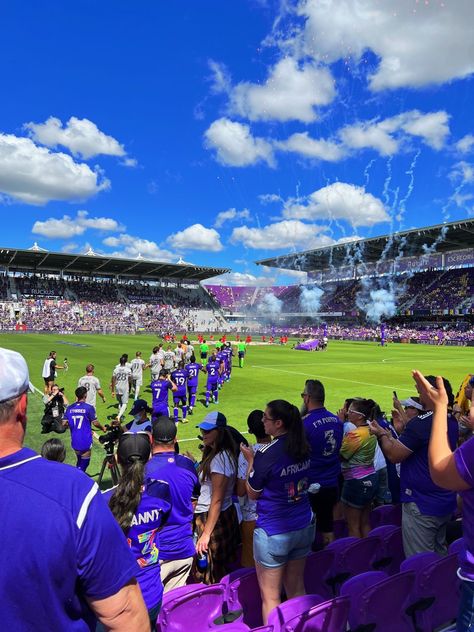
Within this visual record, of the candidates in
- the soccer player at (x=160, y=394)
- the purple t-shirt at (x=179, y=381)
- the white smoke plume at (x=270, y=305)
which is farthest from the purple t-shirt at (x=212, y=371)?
the white smoke plume at (x=270, y=305)

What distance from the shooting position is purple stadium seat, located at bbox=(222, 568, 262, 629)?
3.54 metres

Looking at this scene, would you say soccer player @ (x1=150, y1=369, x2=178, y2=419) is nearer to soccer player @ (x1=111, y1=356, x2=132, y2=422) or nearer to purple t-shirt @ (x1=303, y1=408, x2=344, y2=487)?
soccer player @ (x1=111, y1=356, x2=132, y2=422)

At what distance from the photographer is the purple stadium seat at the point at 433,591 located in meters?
3.43

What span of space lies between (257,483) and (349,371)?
22.5 metres

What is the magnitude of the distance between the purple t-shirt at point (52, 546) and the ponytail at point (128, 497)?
4.37 feet

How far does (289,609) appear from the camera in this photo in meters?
3.05

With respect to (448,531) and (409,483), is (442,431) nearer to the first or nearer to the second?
(409,483)

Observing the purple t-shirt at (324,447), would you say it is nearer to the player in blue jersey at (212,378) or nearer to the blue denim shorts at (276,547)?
the blue denim shorts at (276,547)

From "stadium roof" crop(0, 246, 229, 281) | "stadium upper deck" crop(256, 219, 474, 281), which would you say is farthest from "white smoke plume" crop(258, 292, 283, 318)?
"stadium roof" crop(0, 246, 229, 281)

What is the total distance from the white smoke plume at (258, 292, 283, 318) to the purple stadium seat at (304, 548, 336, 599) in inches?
3606

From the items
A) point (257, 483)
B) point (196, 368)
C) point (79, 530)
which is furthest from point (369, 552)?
point (196, 368)

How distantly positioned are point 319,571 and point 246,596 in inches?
30.6

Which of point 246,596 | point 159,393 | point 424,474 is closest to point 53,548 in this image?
point 246,596

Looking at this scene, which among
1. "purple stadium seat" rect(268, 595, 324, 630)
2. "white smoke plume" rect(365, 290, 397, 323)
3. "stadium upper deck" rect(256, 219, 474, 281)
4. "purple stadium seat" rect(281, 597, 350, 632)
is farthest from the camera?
"white smoke plume" rect(365, 290, 397, 323)
